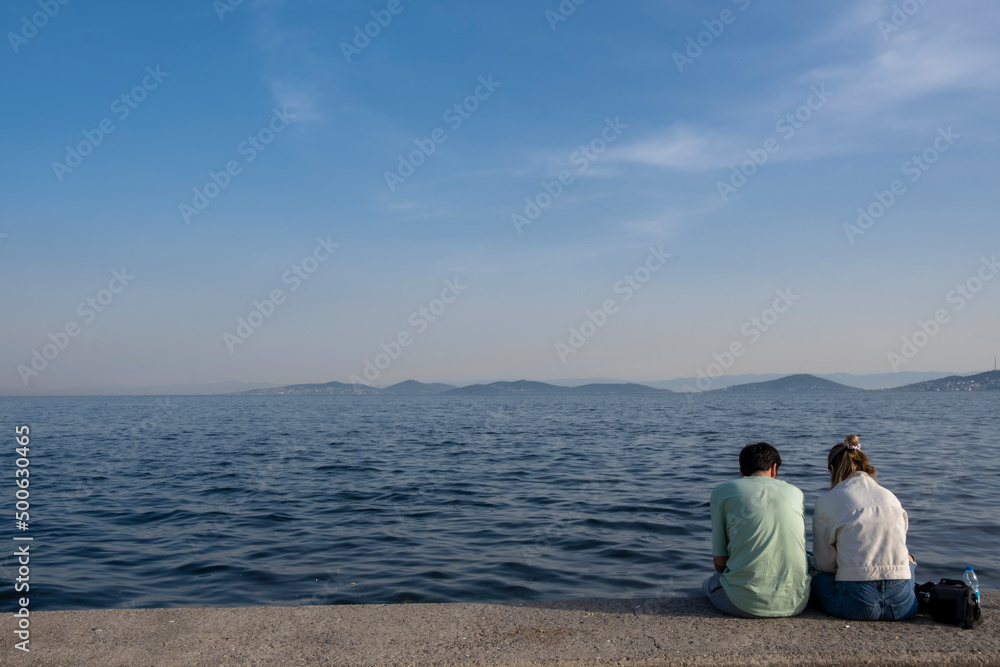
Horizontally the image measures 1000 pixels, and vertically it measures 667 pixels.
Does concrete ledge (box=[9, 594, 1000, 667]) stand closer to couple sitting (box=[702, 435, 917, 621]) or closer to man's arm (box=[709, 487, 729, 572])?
couple sitting (box=[702, 435, 917, 621])

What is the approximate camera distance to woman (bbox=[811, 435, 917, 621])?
5.07m

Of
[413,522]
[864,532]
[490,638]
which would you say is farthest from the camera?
[413,522]

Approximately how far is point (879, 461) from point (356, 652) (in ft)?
72.1

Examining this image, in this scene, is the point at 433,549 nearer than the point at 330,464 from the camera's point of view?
Yes

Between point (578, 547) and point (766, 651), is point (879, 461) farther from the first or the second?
point (766, 651)

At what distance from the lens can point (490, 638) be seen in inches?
194

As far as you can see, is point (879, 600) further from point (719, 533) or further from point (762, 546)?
point (719, 533)

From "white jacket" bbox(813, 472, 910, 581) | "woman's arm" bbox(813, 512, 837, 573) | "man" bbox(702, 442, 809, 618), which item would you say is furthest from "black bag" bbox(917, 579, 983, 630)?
"man" bbox(702, 442, 809, 618)

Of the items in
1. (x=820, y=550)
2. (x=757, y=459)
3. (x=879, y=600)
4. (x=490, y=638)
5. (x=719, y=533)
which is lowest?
(x=490, y=638)

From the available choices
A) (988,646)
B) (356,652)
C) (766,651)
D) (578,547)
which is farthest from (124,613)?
(578,547)

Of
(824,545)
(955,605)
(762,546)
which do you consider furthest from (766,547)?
(955,605)

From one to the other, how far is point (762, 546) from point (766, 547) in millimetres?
27

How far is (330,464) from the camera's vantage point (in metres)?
23.2

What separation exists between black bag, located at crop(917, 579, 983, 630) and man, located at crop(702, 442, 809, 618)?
844mm
